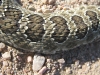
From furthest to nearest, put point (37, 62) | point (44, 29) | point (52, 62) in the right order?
point (52, 62)
point (37, 62)
point (44, 29)

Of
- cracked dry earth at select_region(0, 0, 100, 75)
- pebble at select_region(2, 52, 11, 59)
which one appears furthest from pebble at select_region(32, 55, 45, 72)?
pebble at select_region(2, 52, 11, 59)

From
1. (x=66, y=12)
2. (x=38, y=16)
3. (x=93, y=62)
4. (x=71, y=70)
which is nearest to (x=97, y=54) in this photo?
(x=93, y=62)

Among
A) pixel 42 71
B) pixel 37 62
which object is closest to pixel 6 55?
pixel 37 62

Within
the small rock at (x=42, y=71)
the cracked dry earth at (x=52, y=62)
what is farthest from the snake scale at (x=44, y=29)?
the small rock at (x=42, y=71)

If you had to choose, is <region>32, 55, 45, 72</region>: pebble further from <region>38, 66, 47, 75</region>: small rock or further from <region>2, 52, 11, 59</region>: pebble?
<region>2, 52, 11, 59</region>: pebble

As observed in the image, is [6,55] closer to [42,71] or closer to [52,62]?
[42,71]
